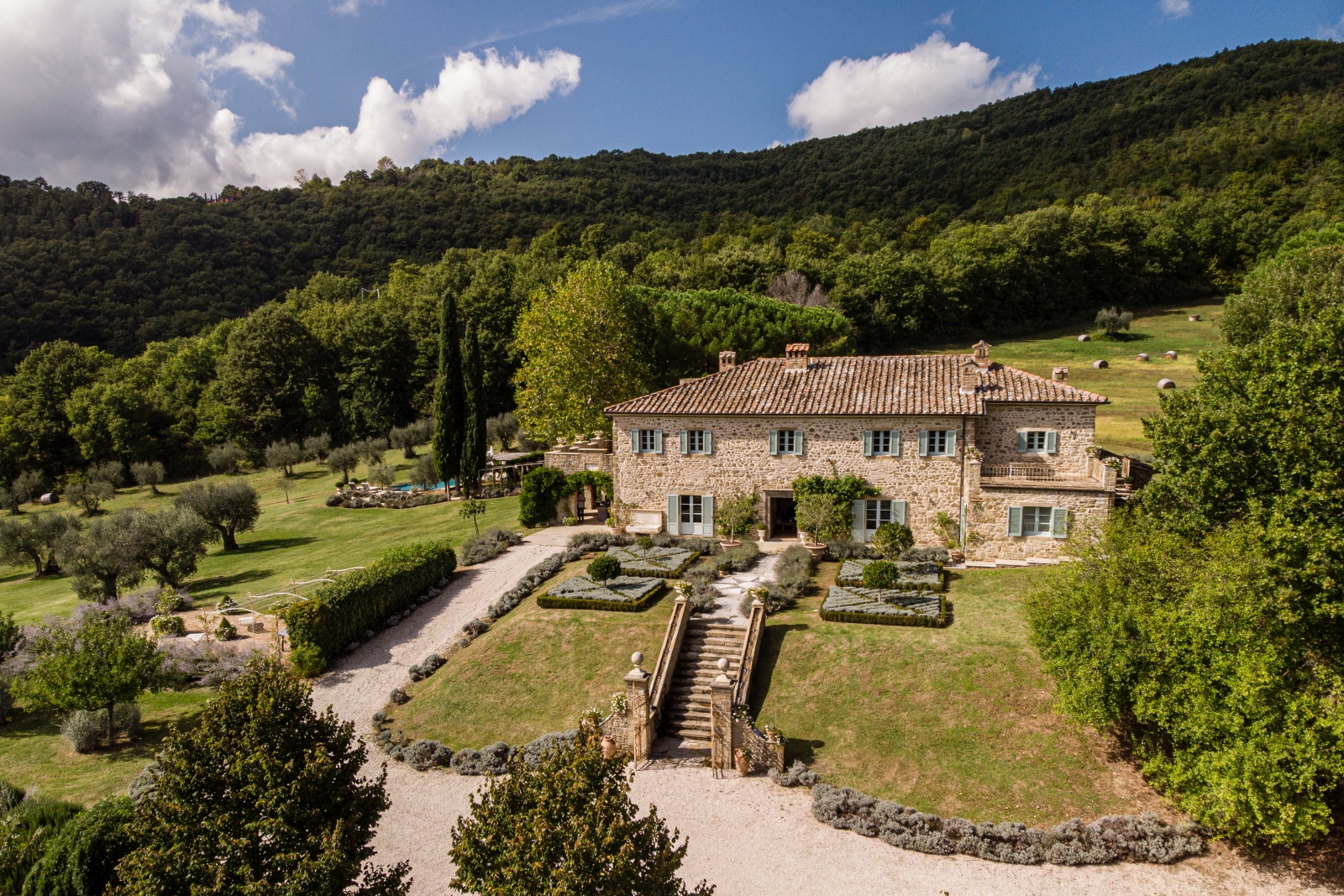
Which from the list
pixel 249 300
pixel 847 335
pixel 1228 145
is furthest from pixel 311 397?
pixel 1228 145

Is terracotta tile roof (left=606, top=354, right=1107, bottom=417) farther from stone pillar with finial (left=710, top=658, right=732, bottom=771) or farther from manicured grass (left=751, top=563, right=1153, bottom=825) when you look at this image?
stone pillar with finial (left=710, top=658, right=732, bottom=771)

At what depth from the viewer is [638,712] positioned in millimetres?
18094

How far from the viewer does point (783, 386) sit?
31.1m

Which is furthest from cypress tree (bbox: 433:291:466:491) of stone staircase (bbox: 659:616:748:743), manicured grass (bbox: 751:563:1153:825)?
manicured grass (bbox: 751:563:1153:825)

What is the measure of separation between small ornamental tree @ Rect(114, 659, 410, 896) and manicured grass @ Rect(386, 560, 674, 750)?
847cm

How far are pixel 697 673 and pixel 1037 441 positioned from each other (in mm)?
17097

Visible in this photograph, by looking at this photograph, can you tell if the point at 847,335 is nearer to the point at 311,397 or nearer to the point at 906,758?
the point at 906,758

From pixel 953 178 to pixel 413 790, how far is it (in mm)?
111696

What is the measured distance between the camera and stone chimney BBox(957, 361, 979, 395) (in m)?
27.9

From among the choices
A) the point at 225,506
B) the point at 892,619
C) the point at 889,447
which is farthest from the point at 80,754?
the point at 889,447

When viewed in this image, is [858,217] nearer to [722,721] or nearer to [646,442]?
[646,442]

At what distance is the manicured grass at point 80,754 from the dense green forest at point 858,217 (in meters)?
49.0

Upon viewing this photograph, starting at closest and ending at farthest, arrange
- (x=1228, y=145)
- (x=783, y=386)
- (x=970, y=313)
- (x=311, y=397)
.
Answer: (x=783, y=386), (x=311, y=397), (x=970, y=313), (x=1228, y=145)

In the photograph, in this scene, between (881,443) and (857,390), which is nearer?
Answer: (881,443)
